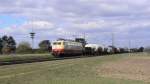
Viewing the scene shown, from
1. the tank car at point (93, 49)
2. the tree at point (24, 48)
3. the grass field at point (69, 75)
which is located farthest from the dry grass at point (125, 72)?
the tree at point (24, 48)

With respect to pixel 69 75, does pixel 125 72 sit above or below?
below

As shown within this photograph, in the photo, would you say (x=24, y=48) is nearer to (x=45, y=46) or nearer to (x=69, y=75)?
(x=45, y=46)

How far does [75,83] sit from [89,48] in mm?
78854

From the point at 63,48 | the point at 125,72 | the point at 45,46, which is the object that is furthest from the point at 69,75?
the point at 45,46

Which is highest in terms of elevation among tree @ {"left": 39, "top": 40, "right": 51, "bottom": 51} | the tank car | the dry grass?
tree @ {"left": 39, "top": 40, "right": 51, "bottom": 51}

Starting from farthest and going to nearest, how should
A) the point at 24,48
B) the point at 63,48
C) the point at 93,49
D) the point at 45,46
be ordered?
the point at 45,46 → the point at 24,48 → the point at 93,49 → the point at 63,48

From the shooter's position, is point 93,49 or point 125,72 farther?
point 93,49

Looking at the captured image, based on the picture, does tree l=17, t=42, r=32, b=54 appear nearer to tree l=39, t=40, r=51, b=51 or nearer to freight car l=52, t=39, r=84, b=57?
tree l=39, t=40, r=51, b=51

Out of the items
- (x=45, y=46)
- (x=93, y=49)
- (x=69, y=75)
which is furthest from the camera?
(x=45, y=46)

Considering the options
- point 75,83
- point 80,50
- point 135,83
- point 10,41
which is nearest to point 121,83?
point 135,83

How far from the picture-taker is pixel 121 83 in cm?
2173

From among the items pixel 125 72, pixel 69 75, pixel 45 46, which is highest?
pixel 45 46

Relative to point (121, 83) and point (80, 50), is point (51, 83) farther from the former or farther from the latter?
point (80, 50)

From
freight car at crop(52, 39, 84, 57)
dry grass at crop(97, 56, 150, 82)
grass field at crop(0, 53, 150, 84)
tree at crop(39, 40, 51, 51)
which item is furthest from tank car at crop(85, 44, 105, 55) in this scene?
grass field at crop(0, 53, 150, 84)
